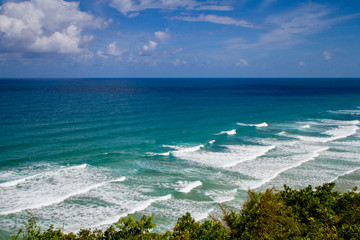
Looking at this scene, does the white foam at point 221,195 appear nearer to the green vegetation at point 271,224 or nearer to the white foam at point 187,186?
the white foam at point 187,186

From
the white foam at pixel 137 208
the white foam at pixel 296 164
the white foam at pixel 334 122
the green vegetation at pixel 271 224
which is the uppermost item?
the green vegetation at pixel 271 224

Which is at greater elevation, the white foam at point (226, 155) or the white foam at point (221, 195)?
the white foam at point (226, 155)

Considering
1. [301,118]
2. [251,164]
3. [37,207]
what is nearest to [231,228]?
[37,207]

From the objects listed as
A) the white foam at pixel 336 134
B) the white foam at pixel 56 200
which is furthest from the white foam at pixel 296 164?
the white foam at pixel 56 200

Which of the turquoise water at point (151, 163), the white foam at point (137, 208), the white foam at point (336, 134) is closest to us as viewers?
the white foam at point (137, 208)

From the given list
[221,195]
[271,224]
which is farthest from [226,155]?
[271,224]

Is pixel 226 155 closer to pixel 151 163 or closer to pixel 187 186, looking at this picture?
pixel 151 163

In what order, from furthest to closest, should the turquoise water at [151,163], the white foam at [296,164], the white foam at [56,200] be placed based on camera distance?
1. the white foam at [296,164]
2. the turquoise water at [151,163]
3. the white foam at [56,200]

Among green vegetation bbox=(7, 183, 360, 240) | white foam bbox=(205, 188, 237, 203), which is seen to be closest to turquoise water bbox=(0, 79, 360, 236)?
white foam bbox=(205, 188, 237, 203)
